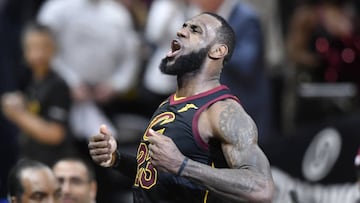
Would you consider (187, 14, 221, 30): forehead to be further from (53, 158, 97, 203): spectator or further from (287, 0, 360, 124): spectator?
(287, 0, 360, 124): spectator

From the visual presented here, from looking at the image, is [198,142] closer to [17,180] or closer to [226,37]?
[226,37]

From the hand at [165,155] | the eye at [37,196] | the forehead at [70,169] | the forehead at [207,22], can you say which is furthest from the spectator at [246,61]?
the hand at [165,155]

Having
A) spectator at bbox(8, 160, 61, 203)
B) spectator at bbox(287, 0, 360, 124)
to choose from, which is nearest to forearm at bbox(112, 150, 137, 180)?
spectator at bbox(8, 160, 61, 203)

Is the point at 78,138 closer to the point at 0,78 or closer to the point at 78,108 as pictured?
the point at 78,108

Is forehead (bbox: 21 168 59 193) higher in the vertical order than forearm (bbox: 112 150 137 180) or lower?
lower

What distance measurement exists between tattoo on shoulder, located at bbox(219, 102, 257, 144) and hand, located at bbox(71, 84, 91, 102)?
5122mm

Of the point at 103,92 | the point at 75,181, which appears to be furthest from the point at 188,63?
the point at 103,92

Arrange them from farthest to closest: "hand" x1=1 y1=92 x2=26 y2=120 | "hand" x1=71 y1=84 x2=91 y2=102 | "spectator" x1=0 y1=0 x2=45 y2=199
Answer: "spectator" x1=0 y1=0 x2=45 y2=199
"hand" x1=71 y1=84 x2=91 y2=102
"hand" x1=1 y1=92 x2=26 y2=120

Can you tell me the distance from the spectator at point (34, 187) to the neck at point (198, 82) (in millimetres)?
1802

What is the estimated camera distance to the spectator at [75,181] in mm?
8781

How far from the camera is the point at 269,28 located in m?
12.9

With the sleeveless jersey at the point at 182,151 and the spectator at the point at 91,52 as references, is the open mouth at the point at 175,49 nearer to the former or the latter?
the sleeveless jersey at the point at 182,151

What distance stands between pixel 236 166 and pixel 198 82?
2.16 ft

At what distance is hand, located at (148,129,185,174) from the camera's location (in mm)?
5812
